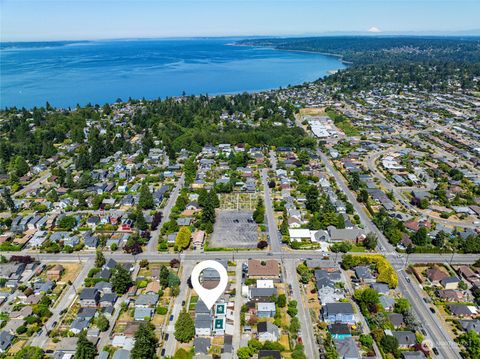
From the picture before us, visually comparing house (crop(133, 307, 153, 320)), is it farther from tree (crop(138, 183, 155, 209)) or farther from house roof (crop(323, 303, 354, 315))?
tree (crop(138, 183, 155, 209))

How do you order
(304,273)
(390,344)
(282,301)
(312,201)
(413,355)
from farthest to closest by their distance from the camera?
(312,201), (304,273), (282,301), (390,344), (413,355)

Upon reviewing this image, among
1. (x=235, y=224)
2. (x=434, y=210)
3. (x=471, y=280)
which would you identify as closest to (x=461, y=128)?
(x=434, y=210)

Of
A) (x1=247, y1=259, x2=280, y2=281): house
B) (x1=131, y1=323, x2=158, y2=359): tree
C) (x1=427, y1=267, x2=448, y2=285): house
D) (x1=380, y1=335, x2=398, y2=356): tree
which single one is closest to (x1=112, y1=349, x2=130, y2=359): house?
(x1=131, y1=323, x2=158, y2=359): tree

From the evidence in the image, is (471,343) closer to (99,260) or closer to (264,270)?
(264,270)

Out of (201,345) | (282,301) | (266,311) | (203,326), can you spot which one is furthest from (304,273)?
(201,345)

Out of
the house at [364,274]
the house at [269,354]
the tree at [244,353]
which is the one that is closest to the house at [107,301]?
the tree at [244,353]
